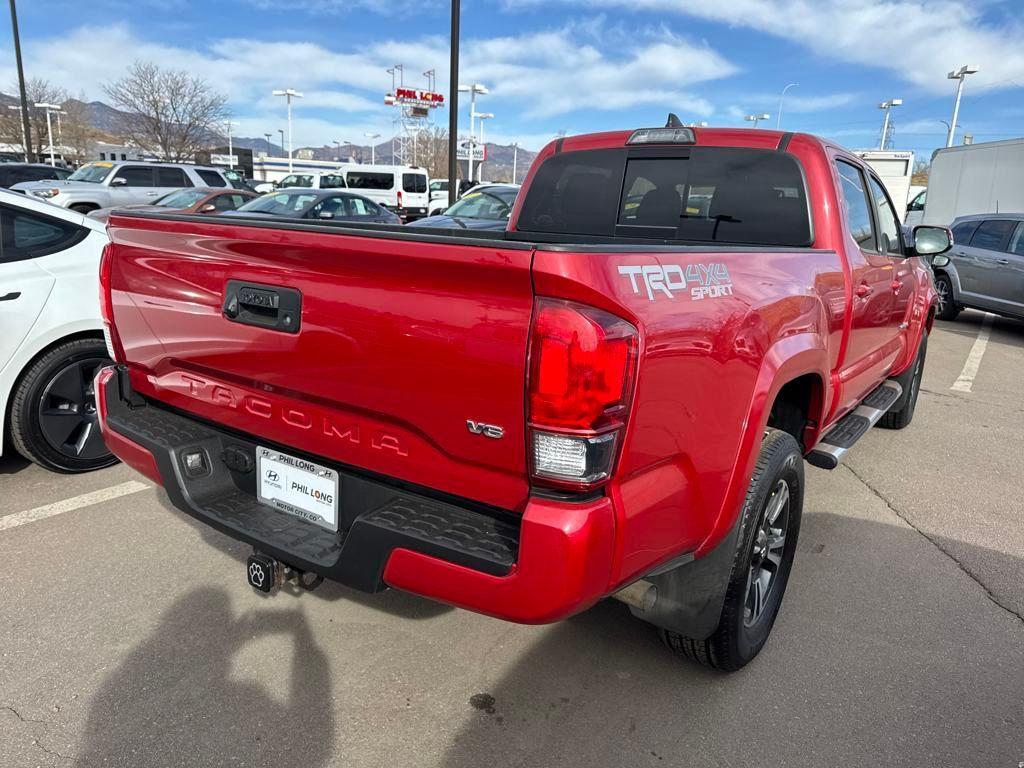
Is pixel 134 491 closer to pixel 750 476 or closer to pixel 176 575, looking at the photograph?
pixel 176 575

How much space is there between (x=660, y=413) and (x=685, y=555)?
1.80ft

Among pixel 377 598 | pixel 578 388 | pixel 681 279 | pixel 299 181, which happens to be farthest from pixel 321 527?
pixel 299 181

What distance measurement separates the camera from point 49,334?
12.5 feet

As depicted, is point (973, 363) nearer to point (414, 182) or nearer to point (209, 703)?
point (209, 703)

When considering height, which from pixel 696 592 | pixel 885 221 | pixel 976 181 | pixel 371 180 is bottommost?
pixel 696 592

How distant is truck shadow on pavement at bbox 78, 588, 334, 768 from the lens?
7.00 feet

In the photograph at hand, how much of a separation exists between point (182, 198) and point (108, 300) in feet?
47.6

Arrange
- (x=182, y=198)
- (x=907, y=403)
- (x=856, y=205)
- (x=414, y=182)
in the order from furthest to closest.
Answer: (x=414, y=182) < (x=182, y=198) < (x=907, y=403) < (x=856, y=205)

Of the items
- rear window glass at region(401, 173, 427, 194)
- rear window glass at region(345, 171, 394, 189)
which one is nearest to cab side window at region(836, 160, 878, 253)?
rear window glass at region(401, 173, 427, 194)

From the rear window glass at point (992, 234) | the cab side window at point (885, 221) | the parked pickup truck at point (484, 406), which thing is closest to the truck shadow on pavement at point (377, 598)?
the parked pickup truck at point (484, 406)

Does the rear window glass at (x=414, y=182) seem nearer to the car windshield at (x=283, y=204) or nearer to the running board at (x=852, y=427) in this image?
the car windshield at (x=283, y=204)

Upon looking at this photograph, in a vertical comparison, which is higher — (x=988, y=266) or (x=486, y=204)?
(x=486, y=204)

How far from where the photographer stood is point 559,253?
62.2 inches

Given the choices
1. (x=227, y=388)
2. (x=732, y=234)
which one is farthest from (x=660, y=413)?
(x=732, y=234)
